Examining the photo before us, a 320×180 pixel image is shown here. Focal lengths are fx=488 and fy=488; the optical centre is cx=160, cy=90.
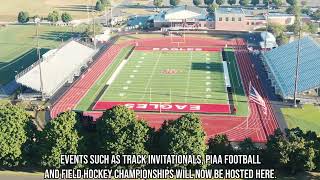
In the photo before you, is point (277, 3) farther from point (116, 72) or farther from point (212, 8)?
point (116, 72)

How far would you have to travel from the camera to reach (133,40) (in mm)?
105500

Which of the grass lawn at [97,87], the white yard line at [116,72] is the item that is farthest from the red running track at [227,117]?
the white yard line at [116,72]

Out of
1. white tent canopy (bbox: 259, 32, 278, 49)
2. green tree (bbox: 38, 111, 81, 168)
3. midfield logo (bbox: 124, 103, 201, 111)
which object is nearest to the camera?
green tree (bbox: 38, 111, 81, 168)

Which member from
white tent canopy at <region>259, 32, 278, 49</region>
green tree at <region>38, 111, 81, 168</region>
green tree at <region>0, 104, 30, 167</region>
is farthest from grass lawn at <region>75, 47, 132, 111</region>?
white tent canopy at <region>259, 32, 278, 49</region>

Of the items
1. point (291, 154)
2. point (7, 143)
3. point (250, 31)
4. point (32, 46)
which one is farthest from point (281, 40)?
point (7, 143)

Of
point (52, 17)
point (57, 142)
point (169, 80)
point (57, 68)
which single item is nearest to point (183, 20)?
point (52, 17)

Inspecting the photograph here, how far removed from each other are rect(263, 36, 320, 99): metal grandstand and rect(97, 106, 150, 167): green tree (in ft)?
96.4

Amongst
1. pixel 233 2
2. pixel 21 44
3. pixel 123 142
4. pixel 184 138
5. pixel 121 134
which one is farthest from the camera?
pixel 233 2

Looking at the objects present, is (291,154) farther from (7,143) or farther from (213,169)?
(7,143)

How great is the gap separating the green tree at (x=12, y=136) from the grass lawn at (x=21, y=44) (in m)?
34.3

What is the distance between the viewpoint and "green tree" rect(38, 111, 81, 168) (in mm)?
42531

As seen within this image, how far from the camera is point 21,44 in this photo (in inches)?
4033

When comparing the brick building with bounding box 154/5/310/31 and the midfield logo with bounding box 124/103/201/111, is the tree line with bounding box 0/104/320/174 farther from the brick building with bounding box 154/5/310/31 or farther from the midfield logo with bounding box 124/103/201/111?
the brick building with bounding box 154/5/310/31

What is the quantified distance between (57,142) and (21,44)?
6482cm
